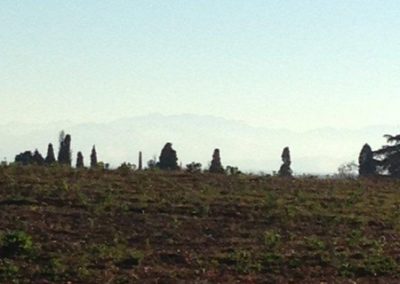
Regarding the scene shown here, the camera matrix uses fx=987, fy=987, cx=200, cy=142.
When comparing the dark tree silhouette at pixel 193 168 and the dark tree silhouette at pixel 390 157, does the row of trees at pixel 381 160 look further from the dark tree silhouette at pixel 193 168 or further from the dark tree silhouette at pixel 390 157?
the dark tree silhouette at pixel 193 168

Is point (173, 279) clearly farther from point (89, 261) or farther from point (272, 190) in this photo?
point (272, 190)

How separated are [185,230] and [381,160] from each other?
3667cm

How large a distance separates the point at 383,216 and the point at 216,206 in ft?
14.6

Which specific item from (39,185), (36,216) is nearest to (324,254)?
(36,216)

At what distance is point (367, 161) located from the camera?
55.5m

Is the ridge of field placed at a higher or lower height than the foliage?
lower

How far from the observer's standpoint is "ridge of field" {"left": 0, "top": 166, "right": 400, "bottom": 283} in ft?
57.8

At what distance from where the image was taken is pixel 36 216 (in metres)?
21.5

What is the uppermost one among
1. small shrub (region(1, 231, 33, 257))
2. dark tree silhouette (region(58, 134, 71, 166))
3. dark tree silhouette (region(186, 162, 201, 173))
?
dark tree silhouette (region(58, 134, 71, 166))

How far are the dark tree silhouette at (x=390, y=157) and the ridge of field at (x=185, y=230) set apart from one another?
24769 millimetres

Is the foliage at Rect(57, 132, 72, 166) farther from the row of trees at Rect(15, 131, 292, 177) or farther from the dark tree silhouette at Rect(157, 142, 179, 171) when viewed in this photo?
the dark tree silhouette at Rect(157, 142, 179, 171)

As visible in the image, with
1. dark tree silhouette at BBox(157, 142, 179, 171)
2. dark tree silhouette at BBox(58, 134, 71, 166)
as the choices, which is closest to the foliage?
dark tree silhouette at BBox(58, 134, 71, 166)

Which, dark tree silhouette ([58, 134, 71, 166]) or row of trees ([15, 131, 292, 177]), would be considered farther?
dark tree silhouette ([58, 134, 71, 166])

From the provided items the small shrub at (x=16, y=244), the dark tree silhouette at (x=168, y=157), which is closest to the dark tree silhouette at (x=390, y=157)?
the dark tree silhouette at (x=168, y=157)
